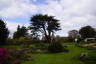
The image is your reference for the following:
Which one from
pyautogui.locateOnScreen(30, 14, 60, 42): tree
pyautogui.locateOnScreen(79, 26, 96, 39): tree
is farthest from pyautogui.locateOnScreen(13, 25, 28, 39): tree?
pyautogui.locateOnScreen(79, 26, 96, 39): tree

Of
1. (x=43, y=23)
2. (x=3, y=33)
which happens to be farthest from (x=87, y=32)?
(x=3, y=33)

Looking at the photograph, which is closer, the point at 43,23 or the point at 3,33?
the point at 3,33

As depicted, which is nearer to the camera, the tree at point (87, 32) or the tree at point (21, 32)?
the tree at point (21, 32)

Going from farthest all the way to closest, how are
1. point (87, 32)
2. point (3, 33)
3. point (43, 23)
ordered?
point (87, 32)
point (43, 23)
point (3, 33)

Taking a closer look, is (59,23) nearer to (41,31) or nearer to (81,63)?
(41,31)

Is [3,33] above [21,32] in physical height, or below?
below

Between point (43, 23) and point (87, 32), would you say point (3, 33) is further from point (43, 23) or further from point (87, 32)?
point (87, 32)

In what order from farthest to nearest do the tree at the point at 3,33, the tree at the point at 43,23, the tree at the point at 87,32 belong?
the tree at the point at 87,32, the tree at the point at 43,23, the tree at the point at 3,33

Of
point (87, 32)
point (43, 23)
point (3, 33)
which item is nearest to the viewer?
point (3, 33)

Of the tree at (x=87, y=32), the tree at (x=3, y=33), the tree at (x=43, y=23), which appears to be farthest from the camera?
the tree at (x=87, y=32)

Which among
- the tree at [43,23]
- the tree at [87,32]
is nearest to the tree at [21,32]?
the tree at [43,23]

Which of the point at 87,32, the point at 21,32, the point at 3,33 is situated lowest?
the point at 3,33

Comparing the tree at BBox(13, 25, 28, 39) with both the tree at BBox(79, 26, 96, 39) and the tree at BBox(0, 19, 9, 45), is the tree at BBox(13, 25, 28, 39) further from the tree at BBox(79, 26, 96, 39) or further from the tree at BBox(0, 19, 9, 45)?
the tree at BBox(79, 26, 96, 39)

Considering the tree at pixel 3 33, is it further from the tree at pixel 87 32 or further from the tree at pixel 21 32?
the tree at pixel 87 32
